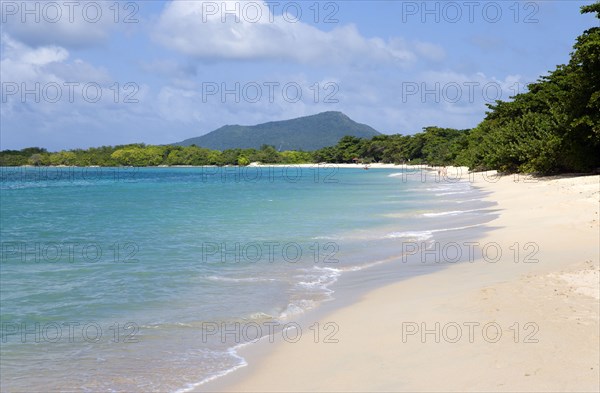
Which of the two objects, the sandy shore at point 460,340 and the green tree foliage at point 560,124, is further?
the green tree foliage at point 560,124

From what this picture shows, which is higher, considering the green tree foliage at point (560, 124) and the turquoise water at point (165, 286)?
the green tree foliage at point (560, 124)

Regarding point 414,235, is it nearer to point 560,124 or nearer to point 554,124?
point 560,124

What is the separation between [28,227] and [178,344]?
24.4 m

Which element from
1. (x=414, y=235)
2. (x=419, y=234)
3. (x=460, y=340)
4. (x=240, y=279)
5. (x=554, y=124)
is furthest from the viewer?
(x=554, y=124)

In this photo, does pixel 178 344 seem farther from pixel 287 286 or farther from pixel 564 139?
pixel 564 139

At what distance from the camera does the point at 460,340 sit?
7348 millimetres

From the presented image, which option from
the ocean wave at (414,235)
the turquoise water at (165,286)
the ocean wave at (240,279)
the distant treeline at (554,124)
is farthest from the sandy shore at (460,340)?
the distant treeline at (554,124)

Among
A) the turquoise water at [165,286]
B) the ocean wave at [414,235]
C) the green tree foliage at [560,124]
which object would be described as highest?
the green tree foliage at [560,124]

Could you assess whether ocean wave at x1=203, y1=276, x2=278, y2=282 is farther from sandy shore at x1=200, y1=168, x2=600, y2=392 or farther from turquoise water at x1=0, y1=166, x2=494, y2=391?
sandy shore at x1=200, y1=168, x2=600, y2=392

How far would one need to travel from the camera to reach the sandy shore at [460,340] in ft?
20.0

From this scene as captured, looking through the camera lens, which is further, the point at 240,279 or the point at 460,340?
the point at 240,279

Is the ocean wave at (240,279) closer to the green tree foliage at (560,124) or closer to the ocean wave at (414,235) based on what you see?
the ocean wave at (414,235)

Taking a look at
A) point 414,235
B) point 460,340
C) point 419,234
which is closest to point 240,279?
point 460,340

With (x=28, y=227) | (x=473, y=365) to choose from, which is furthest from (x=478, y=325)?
(x=28, y=227)
